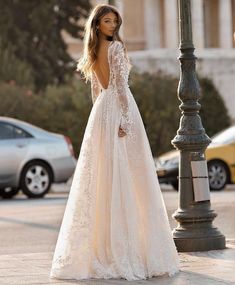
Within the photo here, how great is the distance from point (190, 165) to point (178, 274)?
213cm

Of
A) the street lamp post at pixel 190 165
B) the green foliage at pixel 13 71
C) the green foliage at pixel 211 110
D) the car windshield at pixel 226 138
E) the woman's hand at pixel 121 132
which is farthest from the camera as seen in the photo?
the green foliage at pixel 13 71

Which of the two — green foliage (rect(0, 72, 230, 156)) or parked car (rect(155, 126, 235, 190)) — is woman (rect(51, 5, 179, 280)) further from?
green foliage (rect(0, 72, 230, 156))

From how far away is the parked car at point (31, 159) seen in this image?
21.5m

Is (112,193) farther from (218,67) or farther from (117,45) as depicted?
(218,67)

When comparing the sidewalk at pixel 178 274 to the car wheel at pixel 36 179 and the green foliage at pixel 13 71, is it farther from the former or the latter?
the green foliage at pixel 13 71

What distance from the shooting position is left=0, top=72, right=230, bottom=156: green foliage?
33500 millimetres

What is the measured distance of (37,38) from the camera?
159 ft

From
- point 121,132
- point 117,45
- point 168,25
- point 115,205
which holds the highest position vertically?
point 168,25

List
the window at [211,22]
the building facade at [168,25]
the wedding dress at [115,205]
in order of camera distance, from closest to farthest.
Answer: the wedding dress at [115,205] → the building facade at [168,25] → the window at [211,22]

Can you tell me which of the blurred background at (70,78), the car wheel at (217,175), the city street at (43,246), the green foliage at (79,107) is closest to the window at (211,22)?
the blurred background at (70,78)

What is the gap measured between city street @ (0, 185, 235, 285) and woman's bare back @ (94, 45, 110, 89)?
1596 mm

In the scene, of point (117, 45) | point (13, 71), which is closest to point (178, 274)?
point (117, 45)

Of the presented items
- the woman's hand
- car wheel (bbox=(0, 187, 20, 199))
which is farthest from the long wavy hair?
car wheel (bbox=(0, 187, 20, 199))

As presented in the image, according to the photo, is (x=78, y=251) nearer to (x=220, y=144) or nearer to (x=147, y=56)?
(x=220, y=144)
